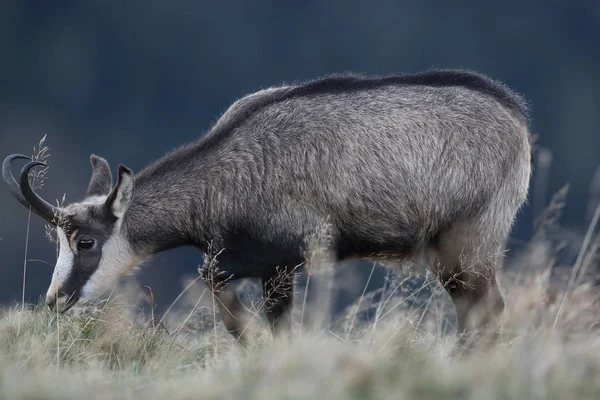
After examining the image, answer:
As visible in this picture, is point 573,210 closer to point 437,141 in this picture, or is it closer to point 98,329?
point 437,141

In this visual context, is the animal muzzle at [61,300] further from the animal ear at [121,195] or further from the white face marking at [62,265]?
the animal ear at [121,195]

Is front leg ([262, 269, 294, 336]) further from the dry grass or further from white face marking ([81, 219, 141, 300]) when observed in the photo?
white face marking ([81, 219, 141, 300])

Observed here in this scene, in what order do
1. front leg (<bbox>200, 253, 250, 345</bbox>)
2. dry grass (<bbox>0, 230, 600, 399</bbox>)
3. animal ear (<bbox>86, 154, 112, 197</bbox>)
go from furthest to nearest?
animal ear (<bbox>86, 154, 112, 197</bbox>)
front leg (<bbox>200, 253, 250, 345</bbox>)
dry grass (<bbox>0, 230, 600, 399</bbox>)

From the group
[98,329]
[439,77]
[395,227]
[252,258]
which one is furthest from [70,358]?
[439,77]

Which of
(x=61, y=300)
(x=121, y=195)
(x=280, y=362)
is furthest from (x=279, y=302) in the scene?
(x=280, y=362)

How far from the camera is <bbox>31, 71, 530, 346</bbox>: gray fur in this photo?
22.4 ft

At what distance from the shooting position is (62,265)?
22.3 ft

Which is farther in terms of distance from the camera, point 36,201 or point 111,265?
point 111,265

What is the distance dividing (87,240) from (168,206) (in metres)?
0.64

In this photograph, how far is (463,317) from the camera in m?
7.12

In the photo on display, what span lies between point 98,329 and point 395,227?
7.28ft

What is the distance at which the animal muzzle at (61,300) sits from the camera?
21.6ft

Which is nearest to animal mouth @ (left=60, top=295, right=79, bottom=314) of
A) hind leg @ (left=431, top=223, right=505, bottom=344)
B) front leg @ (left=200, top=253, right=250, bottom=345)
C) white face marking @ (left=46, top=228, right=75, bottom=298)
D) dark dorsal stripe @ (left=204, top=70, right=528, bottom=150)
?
white face marking @ (left=46, top=228, right=75, bottom=298)

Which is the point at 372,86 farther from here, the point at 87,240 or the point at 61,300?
the point at 61,300
